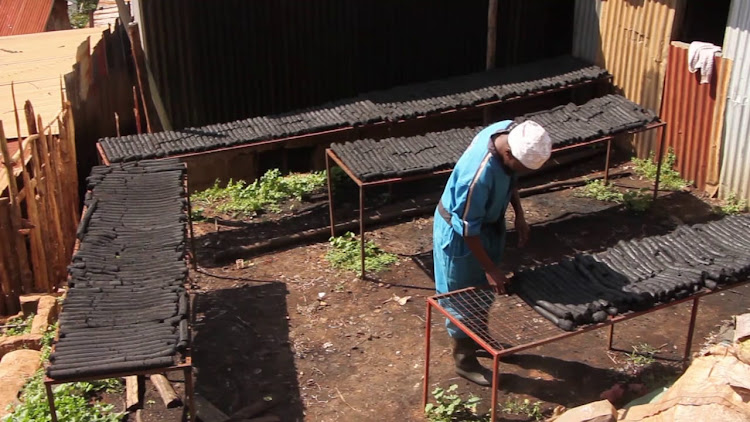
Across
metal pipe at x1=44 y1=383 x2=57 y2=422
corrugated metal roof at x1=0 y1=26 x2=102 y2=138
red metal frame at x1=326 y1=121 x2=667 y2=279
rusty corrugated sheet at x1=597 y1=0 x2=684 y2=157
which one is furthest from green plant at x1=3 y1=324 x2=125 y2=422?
rusty corrugated sheet at x1=597 y1=0 x2=684 y2=157

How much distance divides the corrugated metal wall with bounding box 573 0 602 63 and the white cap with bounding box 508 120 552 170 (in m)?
6.54

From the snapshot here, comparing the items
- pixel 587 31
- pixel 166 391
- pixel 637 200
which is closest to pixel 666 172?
pixel 637 200

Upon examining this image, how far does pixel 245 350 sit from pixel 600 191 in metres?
5.14

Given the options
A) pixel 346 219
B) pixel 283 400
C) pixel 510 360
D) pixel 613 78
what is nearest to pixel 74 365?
pixel 283 400

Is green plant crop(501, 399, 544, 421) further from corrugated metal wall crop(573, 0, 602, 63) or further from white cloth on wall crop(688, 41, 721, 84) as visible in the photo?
corrugated metal wall crop(573, 0, 602, 63)

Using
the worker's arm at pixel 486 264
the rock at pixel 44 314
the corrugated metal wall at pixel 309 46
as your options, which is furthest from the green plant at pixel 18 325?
the worker's arm at pixel 486 264

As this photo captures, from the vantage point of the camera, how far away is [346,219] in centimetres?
932

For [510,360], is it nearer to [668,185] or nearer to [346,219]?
[346,219]

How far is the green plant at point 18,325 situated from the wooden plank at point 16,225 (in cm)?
34

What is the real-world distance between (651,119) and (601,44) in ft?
7.46

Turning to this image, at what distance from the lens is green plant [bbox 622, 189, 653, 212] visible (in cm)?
927

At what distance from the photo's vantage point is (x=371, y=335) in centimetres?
708

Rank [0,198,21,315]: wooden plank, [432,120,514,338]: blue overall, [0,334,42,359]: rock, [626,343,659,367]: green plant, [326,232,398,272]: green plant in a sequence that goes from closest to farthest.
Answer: [432,120,514,338]: blue overall → [626,343,659,367]: green plant → [0,334,42,359]: rock → [0,198,21,315]: wooden plank → [326,232,398,272]: green plant

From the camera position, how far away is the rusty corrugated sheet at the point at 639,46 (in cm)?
986
